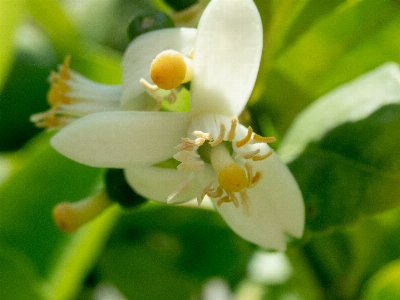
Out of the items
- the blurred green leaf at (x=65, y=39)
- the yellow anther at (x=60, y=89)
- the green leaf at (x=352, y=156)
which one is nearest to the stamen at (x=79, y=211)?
the yellow anther at (x=60, y=89)

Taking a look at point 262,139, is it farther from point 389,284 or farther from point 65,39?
point 65,39

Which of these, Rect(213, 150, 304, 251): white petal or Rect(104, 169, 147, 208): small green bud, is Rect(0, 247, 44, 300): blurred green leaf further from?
Rect(213, 150, 304, 251): white petal

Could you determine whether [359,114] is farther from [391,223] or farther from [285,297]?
[285,297]

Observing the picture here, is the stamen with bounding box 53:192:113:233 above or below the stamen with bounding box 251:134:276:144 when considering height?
below

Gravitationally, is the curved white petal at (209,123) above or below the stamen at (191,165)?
above

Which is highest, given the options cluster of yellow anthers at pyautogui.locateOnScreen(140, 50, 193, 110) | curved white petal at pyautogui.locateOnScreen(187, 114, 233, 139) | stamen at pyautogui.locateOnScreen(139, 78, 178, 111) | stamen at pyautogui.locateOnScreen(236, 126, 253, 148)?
cluster of yellow anthers at pyautogui.locateOnScreen(140, 50, 193, 110)

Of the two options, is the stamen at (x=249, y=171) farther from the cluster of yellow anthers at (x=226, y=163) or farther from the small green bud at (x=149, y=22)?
the small green bud at (x=149, y=22)

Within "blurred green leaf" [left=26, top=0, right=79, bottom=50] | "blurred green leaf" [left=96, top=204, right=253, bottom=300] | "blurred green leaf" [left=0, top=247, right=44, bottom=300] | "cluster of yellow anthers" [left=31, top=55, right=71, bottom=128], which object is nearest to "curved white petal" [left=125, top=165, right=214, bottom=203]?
"cluster of yellow anthers" [left=31, top=55, right=71, bottom=128]
